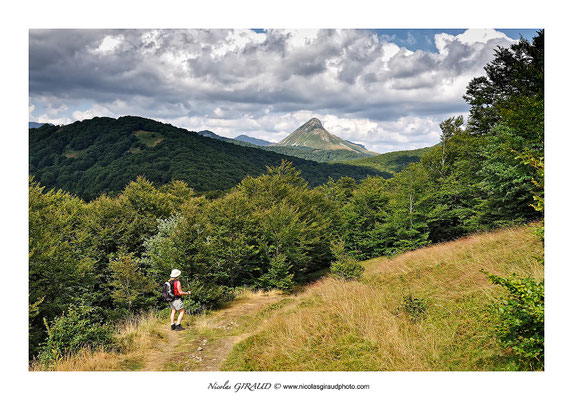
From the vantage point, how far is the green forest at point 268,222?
44.7ft

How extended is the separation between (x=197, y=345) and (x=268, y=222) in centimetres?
1968

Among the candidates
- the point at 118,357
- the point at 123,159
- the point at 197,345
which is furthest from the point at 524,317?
the point at 123,159

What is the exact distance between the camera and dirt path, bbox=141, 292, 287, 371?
6.44m

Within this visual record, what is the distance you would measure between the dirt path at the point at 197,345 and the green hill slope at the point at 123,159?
77.8 m

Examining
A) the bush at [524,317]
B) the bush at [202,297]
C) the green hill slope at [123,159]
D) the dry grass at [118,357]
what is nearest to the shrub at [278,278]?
the bush at [202,297]

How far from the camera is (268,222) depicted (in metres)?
27.4

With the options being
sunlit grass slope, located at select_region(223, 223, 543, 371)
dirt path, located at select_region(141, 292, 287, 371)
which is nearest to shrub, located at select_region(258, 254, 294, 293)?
dirt path, located at select_region(141, 292, 287, 371)

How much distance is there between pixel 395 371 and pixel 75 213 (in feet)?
104

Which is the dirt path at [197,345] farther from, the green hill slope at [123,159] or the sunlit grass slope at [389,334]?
the green hill slope at [123,159]

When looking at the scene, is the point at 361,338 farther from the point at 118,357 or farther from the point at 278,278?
the point at 278,278

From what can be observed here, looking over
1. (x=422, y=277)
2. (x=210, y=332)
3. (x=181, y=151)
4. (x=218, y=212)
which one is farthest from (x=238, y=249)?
(x=181, y=151)

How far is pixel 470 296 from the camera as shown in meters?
6.68

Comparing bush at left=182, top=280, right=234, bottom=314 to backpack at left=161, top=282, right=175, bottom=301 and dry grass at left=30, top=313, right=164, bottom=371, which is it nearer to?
backpack at left=161, top=282, right=175, bottom=301
